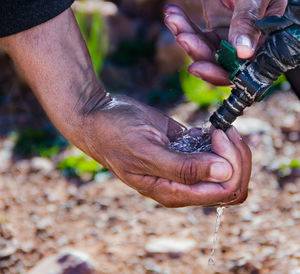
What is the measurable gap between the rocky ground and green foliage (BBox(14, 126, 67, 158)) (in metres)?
0.07

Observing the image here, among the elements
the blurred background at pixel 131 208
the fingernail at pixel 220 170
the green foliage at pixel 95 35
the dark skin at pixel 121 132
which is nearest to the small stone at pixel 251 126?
the blurred background at pixel 131 208

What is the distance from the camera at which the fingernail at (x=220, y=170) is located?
3.93 feet

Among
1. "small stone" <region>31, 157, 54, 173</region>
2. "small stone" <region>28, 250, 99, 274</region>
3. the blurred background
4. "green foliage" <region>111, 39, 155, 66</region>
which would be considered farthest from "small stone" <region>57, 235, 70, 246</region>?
"green foliage" <region>111, 39, 155, 66</region>

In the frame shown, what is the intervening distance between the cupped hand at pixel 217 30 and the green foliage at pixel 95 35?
1.01m

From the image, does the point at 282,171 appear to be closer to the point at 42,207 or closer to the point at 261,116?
the point at 261,116

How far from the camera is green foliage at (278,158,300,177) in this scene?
206 cm

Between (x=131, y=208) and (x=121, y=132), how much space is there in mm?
699

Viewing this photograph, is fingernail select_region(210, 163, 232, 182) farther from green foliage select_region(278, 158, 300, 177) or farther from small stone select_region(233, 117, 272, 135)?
small stone select_region(233, 117, 272, 135)

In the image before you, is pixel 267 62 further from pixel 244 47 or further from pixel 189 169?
pixel 189 169

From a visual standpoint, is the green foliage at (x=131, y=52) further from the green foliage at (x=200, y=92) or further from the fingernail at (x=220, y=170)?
the fingernail at (x=220, y=170)

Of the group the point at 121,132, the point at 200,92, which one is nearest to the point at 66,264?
the point at 121,132

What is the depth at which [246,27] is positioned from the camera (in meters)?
1.29

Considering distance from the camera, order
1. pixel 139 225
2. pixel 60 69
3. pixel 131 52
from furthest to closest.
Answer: pixel 131 52
pixel 139 225
pixel 60 69

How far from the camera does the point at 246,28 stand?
1285mm
